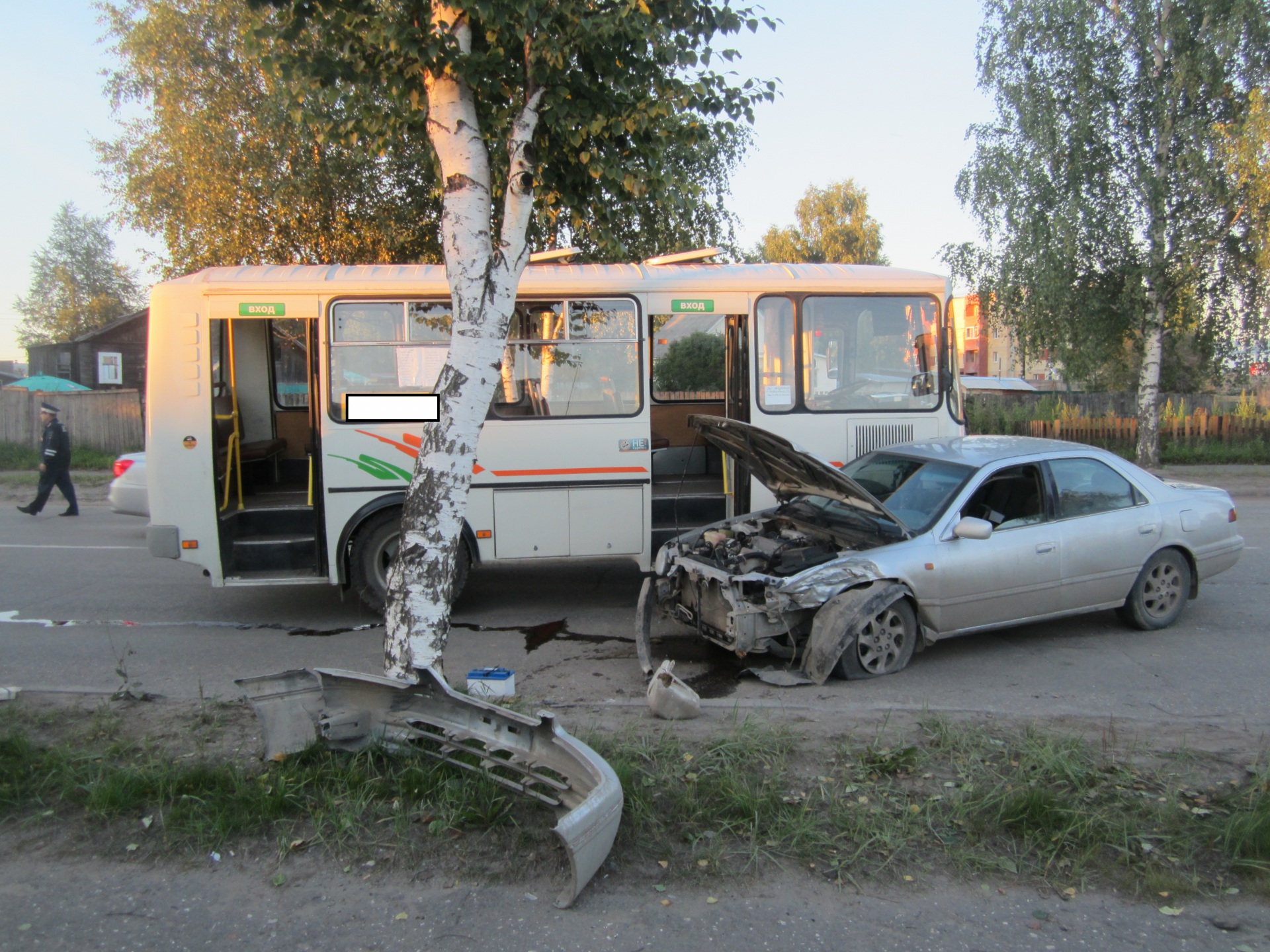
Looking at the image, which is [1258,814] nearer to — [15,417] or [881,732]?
[881,732]

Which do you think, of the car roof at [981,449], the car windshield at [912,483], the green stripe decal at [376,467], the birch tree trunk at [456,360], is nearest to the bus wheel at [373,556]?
the green stripe decal at [376,467]

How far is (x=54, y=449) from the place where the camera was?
44.3 ft

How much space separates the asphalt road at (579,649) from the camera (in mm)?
5512

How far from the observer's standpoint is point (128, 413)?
21.3 meters

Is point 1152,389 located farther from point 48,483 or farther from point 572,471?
point 48,483

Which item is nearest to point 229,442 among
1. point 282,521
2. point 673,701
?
point 282,521

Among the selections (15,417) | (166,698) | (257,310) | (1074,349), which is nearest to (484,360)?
(166,698)

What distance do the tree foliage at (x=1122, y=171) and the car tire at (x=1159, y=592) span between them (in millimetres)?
13319

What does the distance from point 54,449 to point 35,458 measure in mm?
8544

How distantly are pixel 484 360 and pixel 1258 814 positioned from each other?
4059 mm

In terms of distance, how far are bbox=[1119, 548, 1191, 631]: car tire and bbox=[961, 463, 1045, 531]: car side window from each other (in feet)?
Result: 3.53

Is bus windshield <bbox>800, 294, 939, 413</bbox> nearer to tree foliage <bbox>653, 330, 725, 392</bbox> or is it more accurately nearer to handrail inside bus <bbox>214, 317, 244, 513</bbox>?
tree foliage <bbox>653, 330, 725, 392</bbox>

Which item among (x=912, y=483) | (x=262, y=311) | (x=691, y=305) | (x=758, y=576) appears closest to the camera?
(x=758, y=576)

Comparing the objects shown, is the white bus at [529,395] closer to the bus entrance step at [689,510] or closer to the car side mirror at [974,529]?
the bus entrance step at [689,510]
